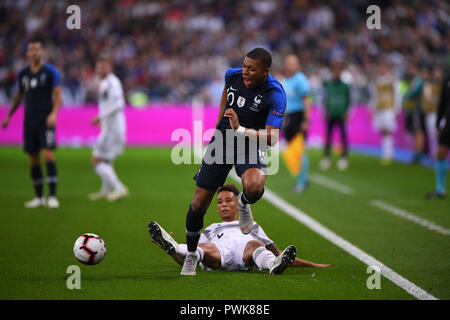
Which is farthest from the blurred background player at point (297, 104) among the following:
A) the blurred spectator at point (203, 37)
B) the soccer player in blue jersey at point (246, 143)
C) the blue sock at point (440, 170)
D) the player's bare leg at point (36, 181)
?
the blurred spectator at point (203, 37)

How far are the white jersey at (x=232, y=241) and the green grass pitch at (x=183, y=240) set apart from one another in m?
0.19

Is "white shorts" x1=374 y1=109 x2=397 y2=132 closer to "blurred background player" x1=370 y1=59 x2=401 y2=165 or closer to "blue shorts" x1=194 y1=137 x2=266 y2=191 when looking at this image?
"blurred background player" x1=370 y1=59 x2=401 y2=165

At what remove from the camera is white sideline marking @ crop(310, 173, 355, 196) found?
14.4 meters

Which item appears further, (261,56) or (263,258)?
(263,258)

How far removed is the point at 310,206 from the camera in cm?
1221

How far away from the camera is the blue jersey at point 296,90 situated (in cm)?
1374

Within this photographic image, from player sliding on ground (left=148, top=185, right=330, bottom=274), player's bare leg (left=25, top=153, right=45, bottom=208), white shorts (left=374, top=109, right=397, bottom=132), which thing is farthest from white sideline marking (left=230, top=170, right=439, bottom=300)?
white shorts (left=374, top=109, right=397, bottom=132)

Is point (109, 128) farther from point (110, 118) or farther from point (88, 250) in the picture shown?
point (88, 250)

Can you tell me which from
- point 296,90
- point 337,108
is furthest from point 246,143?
point 337,108

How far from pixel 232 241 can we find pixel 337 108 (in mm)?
12864

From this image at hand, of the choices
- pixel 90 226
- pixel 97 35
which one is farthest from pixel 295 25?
pixel 90 226

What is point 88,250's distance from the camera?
22.6ft

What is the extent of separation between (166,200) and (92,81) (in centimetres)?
1551
